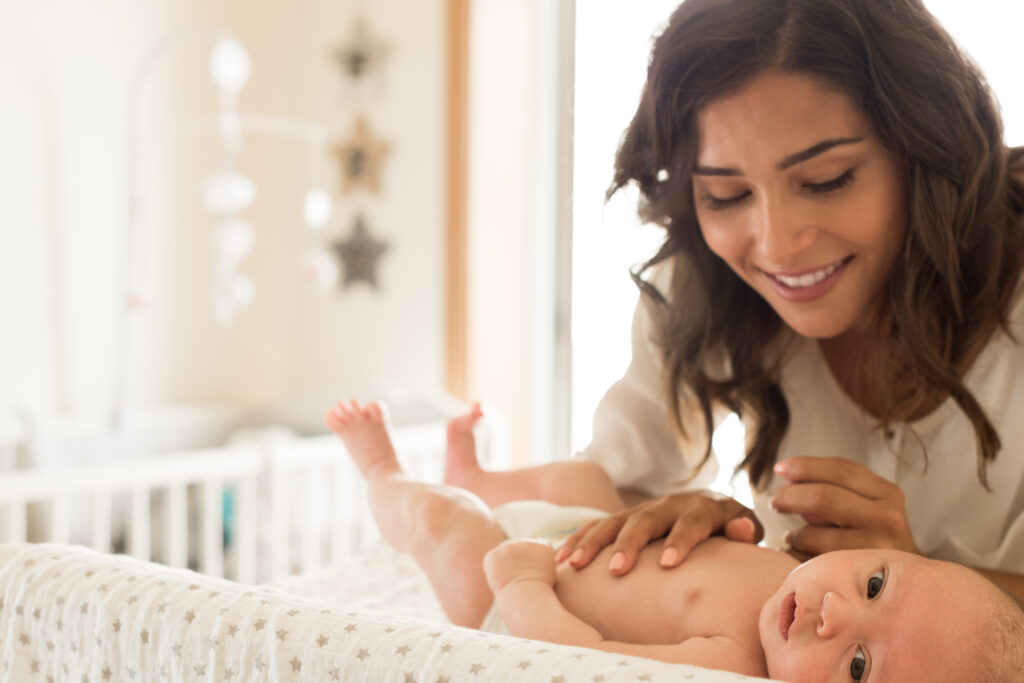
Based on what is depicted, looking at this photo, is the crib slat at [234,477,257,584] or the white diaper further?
the crib slat at [234,477,257,584]

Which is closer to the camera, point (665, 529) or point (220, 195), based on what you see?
point (665, 529)

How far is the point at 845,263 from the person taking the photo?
1.10 m

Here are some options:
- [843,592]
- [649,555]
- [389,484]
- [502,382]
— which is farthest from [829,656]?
[502,382]

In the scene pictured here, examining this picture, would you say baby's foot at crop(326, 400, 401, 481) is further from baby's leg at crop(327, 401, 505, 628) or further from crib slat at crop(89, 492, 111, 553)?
crib slat at crop(89, 492, 111, 553)

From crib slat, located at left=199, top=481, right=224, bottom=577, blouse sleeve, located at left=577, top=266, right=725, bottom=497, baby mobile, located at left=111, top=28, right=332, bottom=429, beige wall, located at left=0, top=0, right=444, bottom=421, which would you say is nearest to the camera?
blouse sleeve, located at left=577, top=266, right=725, bottom=497

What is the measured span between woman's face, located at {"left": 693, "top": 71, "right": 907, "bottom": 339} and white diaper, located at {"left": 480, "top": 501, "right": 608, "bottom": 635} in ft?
1.20

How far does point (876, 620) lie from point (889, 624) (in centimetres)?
1

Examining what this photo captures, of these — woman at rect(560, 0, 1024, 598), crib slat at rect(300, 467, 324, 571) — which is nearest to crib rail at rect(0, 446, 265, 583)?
crib slat at rect(300, 467, 324, 571)

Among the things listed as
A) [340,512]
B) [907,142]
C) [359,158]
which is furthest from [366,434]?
[359,158]

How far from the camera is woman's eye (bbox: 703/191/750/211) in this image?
1114 millimetres

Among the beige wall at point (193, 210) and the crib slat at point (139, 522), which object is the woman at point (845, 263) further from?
the beige wall at point (193, 210)

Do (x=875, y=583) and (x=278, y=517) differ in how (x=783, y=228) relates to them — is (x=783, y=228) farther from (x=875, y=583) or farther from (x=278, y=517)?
(x=278, y=517)

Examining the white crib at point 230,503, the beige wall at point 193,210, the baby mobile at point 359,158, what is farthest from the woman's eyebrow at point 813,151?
the baby mobile at point 359,158

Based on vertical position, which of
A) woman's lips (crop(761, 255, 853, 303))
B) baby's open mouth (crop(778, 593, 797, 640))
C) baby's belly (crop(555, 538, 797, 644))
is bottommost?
baby's belly (crop(555, 538, 797, 644))
